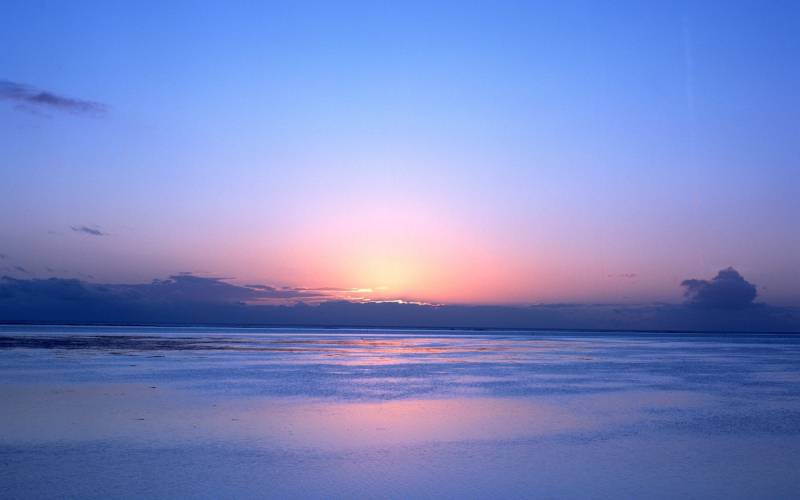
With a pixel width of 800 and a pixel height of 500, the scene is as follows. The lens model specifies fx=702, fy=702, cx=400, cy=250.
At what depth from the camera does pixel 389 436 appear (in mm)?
10742

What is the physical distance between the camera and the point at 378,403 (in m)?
14.1

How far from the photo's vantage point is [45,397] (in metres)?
14.0

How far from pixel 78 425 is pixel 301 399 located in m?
4.62

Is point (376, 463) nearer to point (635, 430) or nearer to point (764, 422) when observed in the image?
point (635, 430)

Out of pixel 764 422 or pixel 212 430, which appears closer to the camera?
pixel 212 430

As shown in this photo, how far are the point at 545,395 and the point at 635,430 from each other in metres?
4.35

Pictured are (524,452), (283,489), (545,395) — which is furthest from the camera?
(545,395)

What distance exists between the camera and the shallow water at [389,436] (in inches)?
315

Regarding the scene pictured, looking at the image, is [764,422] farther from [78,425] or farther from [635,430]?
[78,425]

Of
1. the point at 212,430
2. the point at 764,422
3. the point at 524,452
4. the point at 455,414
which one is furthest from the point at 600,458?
the point at 212,430

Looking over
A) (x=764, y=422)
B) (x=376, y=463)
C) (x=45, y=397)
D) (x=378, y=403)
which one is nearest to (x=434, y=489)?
(x=376, y=463)

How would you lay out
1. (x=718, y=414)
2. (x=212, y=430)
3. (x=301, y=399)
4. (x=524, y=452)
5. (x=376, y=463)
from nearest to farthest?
(x=376, y=463), (x=524, y=452), (x=212, y=430), (x=718, y=414), (x=301, y=399)

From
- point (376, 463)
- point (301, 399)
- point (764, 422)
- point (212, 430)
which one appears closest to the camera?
point (376, 463)

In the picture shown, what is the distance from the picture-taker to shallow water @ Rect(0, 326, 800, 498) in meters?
8.01
